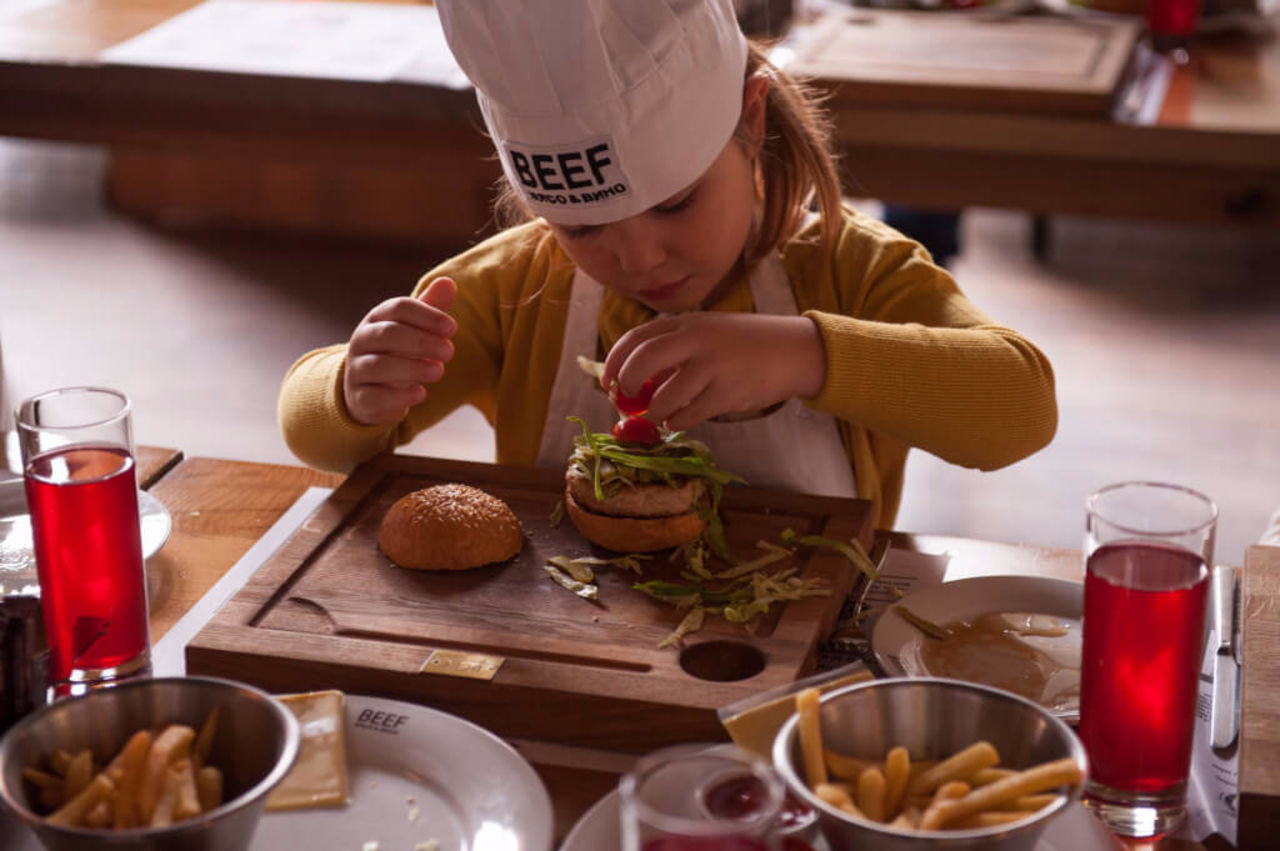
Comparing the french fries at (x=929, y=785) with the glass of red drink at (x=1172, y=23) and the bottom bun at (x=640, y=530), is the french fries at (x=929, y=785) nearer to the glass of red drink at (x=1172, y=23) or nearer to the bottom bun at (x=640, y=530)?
the bottom bun at (x=640, y=530)

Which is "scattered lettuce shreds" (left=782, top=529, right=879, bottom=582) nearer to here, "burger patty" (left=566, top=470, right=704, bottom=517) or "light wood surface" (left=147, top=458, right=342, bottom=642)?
"burger patty" (left=566, top=470, right=704, bottom=517)

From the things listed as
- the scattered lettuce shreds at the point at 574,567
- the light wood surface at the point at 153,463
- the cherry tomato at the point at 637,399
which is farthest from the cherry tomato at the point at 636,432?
the light wood surface at the point at 153,463

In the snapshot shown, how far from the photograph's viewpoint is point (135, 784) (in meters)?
0.90

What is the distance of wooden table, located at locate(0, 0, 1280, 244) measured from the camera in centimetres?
226

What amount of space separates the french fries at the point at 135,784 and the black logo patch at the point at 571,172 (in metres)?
0.70

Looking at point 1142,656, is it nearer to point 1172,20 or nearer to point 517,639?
point 517,639

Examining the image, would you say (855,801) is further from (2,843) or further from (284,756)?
(2,843)

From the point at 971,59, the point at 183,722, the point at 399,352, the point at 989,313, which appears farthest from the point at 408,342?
the point at 989,313

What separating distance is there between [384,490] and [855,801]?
75 cm

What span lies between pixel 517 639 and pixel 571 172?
48cm

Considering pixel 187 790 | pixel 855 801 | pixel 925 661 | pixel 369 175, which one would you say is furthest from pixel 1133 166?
pixel 369 175

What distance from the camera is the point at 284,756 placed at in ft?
3.00

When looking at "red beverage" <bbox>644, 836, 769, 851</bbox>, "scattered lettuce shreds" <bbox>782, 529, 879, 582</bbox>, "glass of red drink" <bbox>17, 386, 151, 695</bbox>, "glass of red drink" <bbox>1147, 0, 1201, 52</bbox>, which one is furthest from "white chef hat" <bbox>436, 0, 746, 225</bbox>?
"glass of red drink" <bbox>1147, 0, 1201, 52</bbox>

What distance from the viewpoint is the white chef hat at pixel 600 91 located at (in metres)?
1.37
